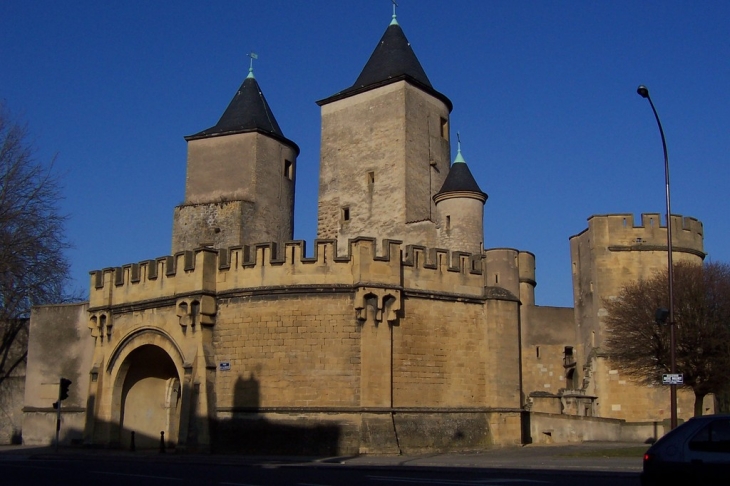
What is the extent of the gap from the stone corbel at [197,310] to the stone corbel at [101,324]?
13.6 feet

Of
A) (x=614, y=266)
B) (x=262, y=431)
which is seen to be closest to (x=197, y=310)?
(x=262, y=431)

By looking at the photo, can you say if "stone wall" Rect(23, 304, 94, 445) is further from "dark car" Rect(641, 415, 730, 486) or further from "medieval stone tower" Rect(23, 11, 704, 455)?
"dark car" Rect(641, 415, 730, 486)

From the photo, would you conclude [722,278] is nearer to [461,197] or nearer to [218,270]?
[461,197]

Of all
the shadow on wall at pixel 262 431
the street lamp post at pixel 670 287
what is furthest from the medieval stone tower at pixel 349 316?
the street lamp post at pixel 670 287

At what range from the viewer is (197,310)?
24.3 m

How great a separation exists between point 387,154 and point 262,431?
1382 centimetres

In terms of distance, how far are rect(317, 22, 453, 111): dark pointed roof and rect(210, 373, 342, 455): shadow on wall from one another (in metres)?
15.2

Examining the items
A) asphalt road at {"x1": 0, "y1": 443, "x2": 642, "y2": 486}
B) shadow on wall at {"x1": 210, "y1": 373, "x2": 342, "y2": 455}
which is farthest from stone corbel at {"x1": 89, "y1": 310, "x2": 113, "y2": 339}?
shadow on wall at {"x1": 210, "y1": 373, "x2": 342, "y2": 455}

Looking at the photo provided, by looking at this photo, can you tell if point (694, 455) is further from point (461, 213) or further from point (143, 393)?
point (143, 393)

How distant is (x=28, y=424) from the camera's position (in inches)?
1199

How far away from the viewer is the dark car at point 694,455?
9.33m

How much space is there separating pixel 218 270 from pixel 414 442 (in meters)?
7.87

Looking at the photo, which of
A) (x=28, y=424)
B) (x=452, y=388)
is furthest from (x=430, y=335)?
(x=28, y=424)

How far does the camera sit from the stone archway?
27198 mm
